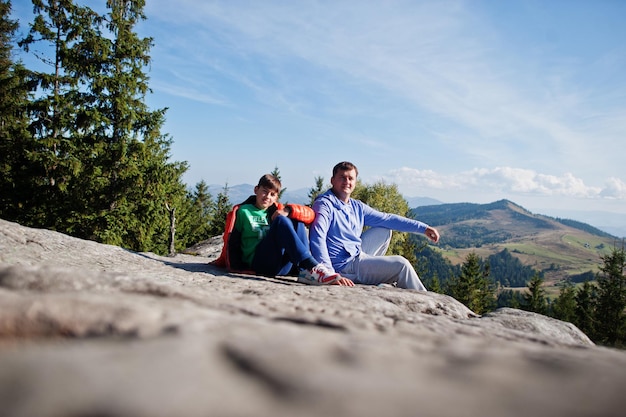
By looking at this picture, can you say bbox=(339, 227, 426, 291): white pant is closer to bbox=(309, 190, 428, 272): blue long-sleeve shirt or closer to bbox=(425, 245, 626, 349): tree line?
bbox=(309, 190, 428, 272): blue long-sleeve shirt

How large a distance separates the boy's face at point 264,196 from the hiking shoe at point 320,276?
1.40m

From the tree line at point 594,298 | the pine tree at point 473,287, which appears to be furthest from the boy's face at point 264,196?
the pine tree at point 473,287

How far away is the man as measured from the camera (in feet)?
17.9

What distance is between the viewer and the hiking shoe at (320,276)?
4828 mm

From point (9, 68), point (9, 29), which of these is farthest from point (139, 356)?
point (9, 29)

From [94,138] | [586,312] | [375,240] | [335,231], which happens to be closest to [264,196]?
[335,231]

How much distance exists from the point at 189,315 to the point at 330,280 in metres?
3.49

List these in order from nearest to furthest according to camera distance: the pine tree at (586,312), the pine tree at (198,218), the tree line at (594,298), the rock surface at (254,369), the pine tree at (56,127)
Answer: the rock surface at (254,369), the pine tree at (56,127), the pine tree at (198,218), the tree line at (594,298), the pine tree at (586,312)

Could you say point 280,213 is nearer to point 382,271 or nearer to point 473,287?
point 382,271

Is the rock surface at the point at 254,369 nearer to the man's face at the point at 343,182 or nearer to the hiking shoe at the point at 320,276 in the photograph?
the hiking shoe at the point at 320,276

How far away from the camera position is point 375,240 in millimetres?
6332

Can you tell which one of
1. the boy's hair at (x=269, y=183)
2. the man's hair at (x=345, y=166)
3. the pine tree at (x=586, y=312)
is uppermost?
the man's hair at (x=345, y=166)

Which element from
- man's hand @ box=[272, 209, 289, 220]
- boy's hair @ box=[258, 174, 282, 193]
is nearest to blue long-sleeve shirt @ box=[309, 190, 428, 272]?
man's hand @ box=[272, 209, 289, 220]

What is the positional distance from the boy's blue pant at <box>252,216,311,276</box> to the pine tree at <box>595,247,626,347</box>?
45.2 m
